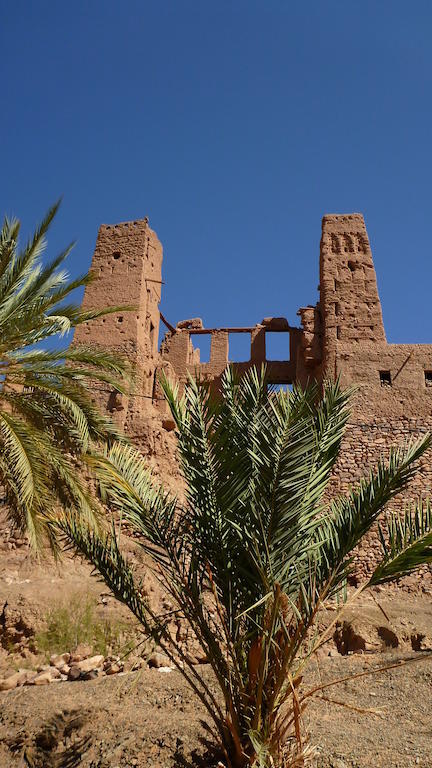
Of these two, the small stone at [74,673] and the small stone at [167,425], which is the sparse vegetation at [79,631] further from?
the small stone at [167,425]

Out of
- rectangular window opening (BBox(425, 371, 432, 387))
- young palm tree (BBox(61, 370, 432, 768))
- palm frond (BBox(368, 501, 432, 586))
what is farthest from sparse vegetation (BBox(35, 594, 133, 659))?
rectangular window opening (BBox(425, 371, 432, 387))

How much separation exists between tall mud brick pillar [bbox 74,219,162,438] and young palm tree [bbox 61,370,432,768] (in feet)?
30.3

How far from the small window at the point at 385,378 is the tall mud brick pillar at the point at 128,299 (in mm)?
6090

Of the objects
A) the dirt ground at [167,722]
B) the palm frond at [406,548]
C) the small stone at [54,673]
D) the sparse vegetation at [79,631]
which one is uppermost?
the palm frond at [406,548]

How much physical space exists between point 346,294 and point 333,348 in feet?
5.46

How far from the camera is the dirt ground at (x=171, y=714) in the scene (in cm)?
602

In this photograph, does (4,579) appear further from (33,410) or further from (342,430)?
(342,430)

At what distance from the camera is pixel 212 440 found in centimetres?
546

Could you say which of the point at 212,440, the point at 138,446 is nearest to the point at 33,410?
the point at 212,440

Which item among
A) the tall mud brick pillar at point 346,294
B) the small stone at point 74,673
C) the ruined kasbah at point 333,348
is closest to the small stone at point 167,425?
the ruined kasbah at point 333,348

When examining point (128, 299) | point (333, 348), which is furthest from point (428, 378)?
point (128, 299)

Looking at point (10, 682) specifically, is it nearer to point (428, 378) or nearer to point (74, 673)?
point (74, 673)

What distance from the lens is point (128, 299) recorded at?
16.3 metres

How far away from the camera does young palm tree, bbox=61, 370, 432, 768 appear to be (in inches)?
189
